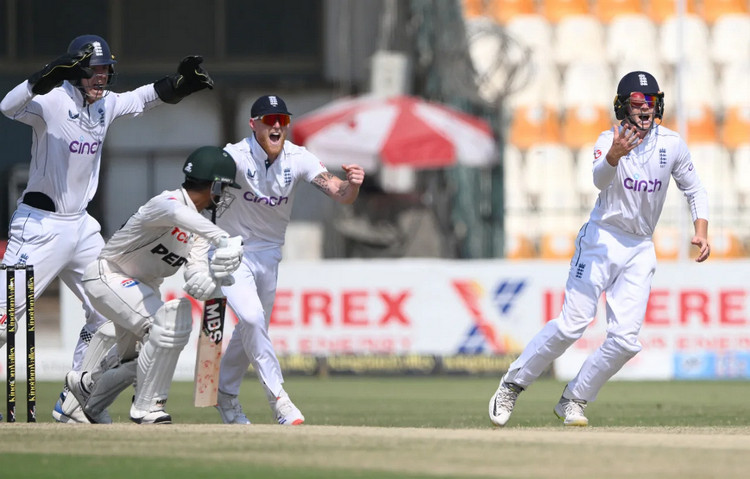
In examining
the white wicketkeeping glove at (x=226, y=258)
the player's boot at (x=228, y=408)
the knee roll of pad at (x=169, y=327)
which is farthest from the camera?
the player's boot at (x=228, y=408)

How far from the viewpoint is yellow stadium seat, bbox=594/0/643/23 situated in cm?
2123

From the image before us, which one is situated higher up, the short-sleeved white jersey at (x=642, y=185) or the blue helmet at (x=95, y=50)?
the blue helmet at (x=95, y=50)

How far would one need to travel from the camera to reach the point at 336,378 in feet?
49.0

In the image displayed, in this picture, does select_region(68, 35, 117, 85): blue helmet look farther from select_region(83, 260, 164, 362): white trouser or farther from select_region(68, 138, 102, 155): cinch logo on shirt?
select_region(83, 260, 164, 362): white trouser

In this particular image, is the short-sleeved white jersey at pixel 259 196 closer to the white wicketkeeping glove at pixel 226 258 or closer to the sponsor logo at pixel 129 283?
the sponsor logo at pixel 129 283

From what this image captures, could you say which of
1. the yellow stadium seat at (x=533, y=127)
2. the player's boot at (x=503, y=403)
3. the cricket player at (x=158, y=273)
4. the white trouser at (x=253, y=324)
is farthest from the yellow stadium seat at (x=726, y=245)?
the cricket player at (x=158, y=273)

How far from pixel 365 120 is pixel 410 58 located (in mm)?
2573

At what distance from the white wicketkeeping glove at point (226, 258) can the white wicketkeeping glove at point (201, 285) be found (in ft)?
0.24

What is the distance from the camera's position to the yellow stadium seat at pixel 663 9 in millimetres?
21234

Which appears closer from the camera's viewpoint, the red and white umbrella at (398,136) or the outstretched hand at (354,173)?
the outstretched hand at (354,173)

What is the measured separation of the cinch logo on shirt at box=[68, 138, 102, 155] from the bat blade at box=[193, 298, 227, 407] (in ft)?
4.70

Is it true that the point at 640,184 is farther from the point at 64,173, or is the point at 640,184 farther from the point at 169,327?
the point at 64,173

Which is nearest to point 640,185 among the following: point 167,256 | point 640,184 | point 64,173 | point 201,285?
point 640,184

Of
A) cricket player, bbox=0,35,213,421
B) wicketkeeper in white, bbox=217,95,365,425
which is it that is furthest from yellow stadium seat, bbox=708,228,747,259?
cricket player, bbox=0,35,213,421
